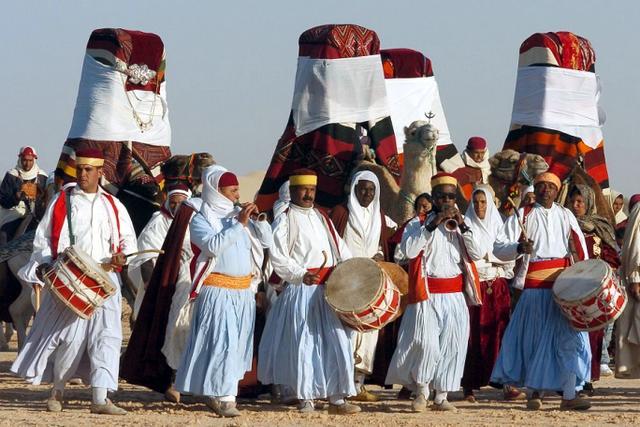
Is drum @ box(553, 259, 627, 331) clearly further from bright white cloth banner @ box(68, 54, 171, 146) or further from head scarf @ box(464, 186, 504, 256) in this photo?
bright white cloth banner @ box(68, 54, 171, 146)

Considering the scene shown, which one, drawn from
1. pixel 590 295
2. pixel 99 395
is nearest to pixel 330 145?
pixel 590 295

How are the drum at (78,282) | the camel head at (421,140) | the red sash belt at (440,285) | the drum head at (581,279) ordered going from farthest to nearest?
the camel head at (421,140) → the red sash belt at (440,285) → the drum head at (581,279) → the drum at (78,282)

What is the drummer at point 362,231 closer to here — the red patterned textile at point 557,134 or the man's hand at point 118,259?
the man's hand at point 118,259

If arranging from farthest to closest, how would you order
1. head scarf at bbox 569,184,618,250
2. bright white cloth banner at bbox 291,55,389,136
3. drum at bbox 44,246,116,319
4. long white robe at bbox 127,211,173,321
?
1. bright white cloth banner at bbox 291,55,389,136
2. head scarf at bbox 569,184,618,250
3. long white robe at bbox 127,211,173,321
4. drum at bbox 44,246,116,319

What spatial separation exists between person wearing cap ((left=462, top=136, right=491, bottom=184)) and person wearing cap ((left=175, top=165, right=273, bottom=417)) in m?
6.32

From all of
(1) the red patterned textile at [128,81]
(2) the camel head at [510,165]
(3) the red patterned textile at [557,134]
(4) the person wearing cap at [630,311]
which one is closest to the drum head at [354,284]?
(4) the person wearing cap at [630,311]

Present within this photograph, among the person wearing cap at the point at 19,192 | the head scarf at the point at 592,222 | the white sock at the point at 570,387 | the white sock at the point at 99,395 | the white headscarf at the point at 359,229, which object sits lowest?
the white sock at the point at 99,395

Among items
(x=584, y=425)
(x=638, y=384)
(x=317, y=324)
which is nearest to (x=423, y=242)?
(x=317, y=324)

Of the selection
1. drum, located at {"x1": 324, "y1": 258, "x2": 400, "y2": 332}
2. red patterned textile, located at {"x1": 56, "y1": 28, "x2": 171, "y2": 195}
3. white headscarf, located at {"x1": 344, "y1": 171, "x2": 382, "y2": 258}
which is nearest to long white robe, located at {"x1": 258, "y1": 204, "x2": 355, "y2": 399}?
drum, located at {"x1": 324, "y1": 258, "x2": 400, "y2": 332}

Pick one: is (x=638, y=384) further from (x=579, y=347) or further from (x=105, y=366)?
(x=105, y=366)

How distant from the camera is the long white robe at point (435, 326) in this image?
12727mm

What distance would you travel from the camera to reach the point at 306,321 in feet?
41.2

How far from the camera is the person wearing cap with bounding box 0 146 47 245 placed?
18.5 metres

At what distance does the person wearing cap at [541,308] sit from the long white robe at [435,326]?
481 mm
